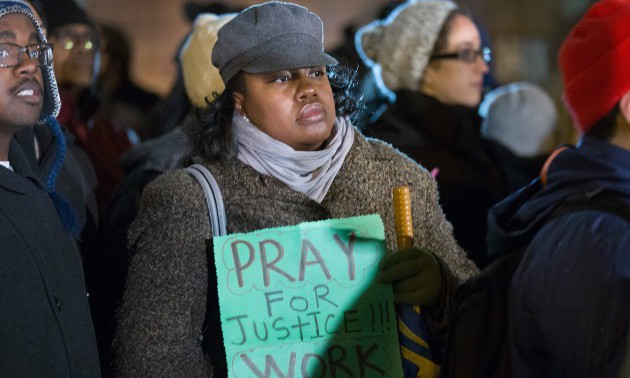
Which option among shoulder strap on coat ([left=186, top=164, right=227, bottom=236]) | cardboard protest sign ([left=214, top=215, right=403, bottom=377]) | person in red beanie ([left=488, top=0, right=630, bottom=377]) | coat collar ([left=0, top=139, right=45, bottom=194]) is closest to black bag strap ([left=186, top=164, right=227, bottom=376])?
shoulder strap on coat ([left=186, top=164, right=227, bottom=236])

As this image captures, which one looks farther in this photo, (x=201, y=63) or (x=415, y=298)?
(x=201, y=63)

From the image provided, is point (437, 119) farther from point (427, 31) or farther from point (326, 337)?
point (326, 337)

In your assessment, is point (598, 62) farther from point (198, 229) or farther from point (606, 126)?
point (198, 229)

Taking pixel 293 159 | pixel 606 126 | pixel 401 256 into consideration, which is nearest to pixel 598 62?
pixel 606 126

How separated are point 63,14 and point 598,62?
3729mm

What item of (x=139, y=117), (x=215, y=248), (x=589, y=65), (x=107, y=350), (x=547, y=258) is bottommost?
(x=139, y=117)

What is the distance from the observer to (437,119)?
4.83 m

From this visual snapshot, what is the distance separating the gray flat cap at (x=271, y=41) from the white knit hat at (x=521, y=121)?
2.45 metres

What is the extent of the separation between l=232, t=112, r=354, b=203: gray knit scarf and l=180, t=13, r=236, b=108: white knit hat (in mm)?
1002

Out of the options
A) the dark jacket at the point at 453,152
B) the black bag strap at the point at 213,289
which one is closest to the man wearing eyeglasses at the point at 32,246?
the black bag strap at the point at 213,289

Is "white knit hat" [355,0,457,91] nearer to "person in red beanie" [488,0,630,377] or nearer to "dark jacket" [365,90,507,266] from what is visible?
"dark jacket" [365,90,507,266]

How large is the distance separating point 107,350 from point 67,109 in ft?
6.62

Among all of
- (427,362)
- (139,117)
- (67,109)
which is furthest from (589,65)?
(139,117)

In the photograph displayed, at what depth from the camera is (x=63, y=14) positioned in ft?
19.1
